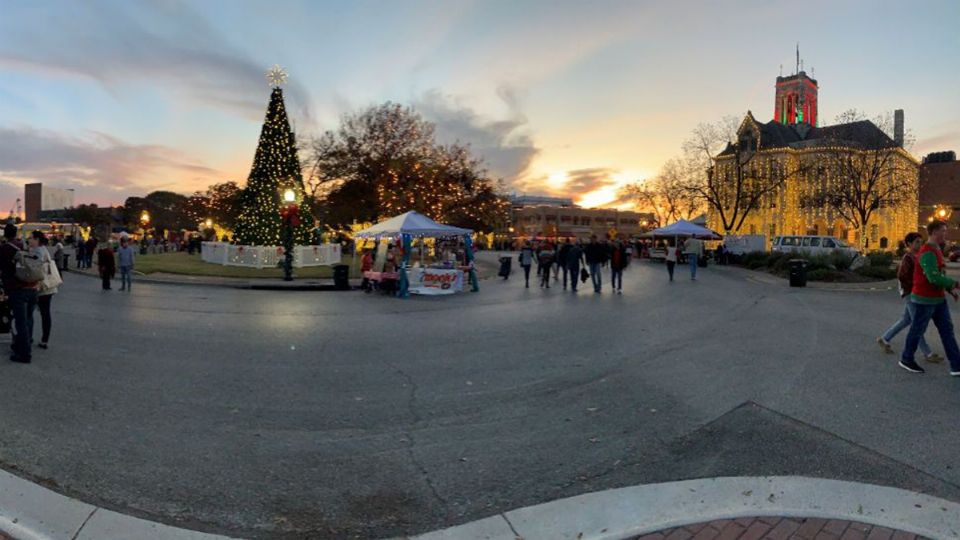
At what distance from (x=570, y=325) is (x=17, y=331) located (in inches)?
333

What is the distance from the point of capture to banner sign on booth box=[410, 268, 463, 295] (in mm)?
17688

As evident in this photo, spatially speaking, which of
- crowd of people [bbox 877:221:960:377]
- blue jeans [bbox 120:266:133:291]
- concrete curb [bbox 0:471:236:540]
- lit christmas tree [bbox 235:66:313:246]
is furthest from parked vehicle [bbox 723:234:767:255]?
concrete curb [bbox 0:471:236:540]

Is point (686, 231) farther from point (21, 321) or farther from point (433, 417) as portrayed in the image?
point (21, 321)

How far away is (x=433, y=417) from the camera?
5.39 metres

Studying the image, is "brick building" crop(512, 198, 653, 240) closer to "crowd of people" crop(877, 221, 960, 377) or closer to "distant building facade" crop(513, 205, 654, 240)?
"distant building facade" crop(513, 205, 654, 240)

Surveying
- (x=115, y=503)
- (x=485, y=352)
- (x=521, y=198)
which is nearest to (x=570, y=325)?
(x=485, y=352)

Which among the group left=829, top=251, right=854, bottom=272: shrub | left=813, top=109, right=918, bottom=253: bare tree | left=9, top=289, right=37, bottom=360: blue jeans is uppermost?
left=813, top=109, right=918, bottom=253: bare tree

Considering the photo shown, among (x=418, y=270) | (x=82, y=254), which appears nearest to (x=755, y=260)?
(x=418, y=270)

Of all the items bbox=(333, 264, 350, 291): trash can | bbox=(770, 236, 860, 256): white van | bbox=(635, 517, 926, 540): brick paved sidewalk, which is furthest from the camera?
bbox=(770, 236, 860, 256): white van

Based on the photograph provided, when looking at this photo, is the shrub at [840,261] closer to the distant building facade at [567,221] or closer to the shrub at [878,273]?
the shrub at [878,273]

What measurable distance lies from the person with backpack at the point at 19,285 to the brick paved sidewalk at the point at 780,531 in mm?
7768

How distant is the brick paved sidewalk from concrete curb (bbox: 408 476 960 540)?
0.17 ft

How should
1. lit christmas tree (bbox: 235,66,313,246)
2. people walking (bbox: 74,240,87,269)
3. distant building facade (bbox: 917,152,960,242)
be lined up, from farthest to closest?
distant building facade (bbox: 917,152,960,242) → lit christmas tree (bbox: 235,66,313,246) → people walking (bbox: 74,240,87,269)

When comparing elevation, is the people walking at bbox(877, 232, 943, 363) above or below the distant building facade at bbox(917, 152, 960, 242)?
below
